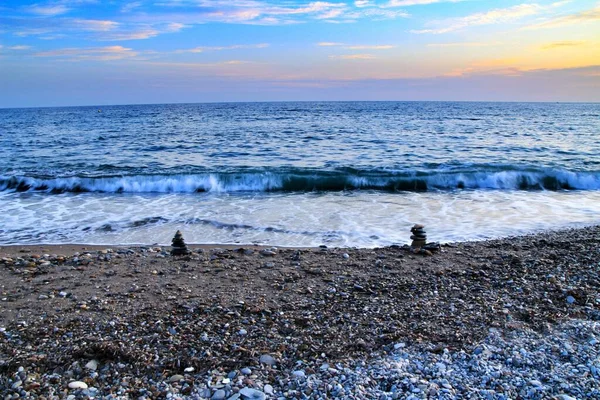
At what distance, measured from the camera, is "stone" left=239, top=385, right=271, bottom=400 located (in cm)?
355

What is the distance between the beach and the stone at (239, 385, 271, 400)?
0.5 inches

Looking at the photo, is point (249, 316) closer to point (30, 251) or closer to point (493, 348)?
point (493, 348)

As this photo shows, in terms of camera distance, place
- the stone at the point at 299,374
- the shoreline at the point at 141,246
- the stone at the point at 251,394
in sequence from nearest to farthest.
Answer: the stone at the point at 251,394, the stone at the point at 299,374, the shoreline at the point at 141,246

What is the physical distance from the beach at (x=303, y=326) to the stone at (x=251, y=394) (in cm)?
1

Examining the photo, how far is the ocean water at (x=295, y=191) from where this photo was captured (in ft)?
33.2

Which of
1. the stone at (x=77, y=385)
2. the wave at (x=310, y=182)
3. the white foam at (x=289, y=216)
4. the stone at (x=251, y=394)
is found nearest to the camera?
the stone at (x=251, y=394)

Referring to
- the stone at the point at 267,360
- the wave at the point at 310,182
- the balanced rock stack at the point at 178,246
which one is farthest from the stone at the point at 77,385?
the wave at the point at 310,182

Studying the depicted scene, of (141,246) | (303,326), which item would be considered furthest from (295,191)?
(303,326)

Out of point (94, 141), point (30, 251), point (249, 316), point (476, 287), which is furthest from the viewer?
point (94, 141)

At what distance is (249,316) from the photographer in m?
5.02

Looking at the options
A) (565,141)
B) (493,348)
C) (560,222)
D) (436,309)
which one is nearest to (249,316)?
(436,309)

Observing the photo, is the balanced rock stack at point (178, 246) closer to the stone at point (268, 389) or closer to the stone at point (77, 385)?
the stone at point (77, 385)

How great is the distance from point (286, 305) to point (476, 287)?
2.59 metres

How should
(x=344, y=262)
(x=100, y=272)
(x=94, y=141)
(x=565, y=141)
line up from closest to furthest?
(x=100, y=272)
(x=344, y=262)
(x=565, y=141)
(x=94, y=141)
